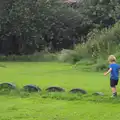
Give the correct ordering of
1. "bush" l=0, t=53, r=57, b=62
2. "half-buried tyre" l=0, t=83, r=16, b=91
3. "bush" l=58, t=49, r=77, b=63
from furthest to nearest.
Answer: "bush" l=0, t=53, r=57, b=62 → "bush" l=58, t=49, r=77, b=63 → "half-buried tyre" l=0, t=83, r=16, b=91

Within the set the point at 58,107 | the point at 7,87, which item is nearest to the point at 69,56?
the point at 7,87

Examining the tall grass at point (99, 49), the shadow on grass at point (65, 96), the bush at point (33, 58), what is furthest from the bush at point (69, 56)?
the shadow on grass at point (65, 96)

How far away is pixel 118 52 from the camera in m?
23.9

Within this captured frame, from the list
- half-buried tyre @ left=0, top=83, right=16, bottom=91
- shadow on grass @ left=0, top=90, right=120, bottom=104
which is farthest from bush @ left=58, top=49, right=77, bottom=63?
shadow on grass @ left=0, top=90, right=120, bottom=104

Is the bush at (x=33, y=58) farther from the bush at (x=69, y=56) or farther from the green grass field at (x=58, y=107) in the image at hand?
the green grass field at (x=58, y=107)

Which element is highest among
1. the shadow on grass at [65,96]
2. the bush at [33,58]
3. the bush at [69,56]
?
the shadow on grass at [65,96]

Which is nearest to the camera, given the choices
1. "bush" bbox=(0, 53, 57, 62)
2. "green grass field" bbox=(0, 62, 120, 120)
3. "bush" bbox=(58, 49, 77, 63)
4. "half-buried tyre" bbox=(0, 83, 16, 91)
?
"green grass field" bbox=(0, 62, 120, 120)

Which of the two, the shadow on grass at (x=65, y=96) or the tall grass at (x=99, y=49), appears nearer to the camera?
the shadow on grass at (x=65, y=96)

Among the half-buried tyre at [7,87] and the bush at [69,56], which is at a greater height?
the half-buried tyre at [7,87]

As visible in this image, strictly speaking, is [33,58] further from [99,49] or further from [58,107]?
[58,107]

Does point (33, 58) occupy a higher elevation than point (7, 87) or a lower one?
lower

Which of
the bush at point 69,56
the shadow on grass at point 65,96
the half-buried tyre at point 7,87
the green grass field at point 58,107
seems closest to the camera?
the green grass field at point 58,107

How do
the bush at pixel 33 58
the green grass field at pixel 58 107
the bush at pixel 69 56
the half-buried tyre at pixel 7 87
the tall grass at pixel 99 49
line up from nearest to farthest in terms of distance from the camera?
1. the green grass field at pixel 58 107
2. the half-buried tyre at pixel 7 87
3. the tall grass at pixel 99 49
4. the bush at pixel 69 56
5. the bush at pixel 33 58

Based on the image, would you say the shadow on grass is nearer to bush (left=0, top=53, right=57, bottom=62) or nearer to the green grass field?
the green grass field
